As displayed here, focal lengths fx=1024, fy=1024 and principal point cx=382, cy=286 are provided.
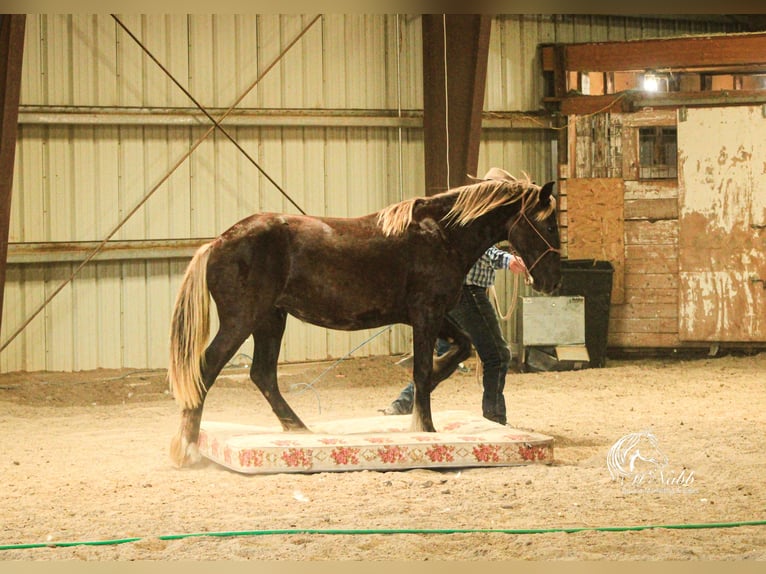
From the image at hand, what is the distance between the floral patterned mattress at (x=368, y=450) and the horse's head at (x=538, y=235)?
1011 mm

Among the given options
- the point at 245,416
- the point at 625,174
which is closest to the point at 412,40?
the point at 625,174

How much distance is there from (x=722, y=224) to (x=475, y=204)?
5.86 m

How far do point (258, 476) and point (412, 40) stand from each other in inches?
288

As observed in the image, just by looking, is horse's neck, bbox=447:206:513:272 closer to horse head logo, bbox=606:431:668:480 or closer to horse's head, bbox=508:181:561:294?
horse's head, bbox=508:181:561:294

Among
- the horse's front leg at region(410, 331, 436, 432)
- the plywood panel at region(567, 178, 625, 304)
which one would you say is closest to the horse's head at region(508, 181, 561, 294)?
the horse's front leg at region(410, 331, 436, 432)

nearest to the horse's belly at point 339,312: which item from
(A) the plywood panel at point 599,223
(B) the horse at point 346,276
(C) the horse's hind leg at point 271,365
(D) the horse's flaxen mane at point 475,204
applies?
(B) the horse at point 346,276

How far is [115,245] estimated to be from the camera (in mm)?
10250

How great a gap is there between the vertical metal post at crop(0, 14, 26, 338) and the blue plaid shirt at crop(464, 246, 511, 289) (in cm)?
398

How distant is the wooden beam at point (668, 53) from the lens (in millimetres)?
11406

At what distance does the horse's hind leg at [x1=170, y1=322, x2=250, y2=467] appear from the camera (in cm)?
582

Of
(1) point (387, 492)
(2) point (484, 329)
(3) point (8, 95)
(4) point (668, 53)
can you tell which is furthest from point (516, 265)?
(4) point (668, 53)

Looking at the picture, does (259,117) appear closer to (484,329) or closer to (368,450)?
(484,329)

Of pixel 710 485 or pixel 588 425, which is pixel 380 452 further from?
pixel 588 425

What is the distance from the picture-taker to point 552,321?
1086 centimetres
